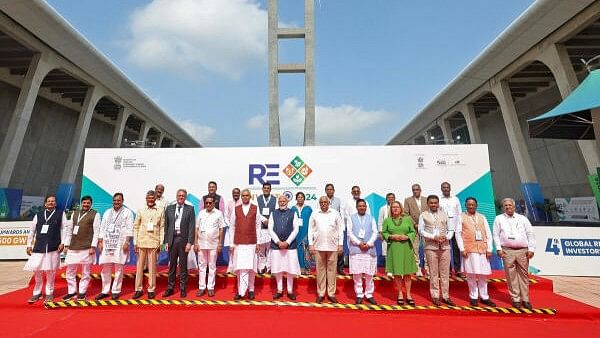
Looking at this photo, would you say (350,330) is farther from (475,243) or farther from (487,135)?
(487,135)

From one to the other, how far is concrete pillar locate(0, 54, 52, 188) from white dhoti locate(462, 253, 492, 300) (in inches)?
733

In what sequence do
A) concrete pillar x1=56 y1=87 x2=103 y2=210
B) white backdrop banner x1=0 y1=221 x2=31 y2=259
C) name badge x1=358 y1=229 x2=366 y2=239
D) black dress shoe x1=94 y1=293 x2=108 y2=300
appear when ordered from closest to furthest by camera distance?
black dress shoe x1=94 y1=293 x2=108 y2=300 → name badge x1=358 y1=229 x2=366 y2=239 → white backdrop banner x1=0 y1=221 x2=31 y2=259 → concrete pillar x1=56 y1=87 x2=103 y2=210

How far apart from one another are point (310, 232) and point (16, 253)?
9595 mm

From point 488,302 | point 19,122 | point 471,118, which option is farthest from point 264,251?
point 471,118

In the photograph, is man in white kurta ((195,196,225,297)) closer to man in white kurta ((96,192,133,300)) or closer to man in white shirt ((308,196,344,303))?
man in white kurta ((96,192,133,300))

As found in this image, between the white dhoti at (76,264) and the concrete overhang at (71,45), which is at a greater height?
the concrete overhang at (71,45)

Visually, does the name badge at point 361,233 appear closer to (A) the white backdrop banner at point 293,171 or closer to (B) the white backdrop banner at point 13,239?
(A) the white backdrop banner at point 293,171

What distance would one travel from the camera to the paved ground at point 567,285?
542cm

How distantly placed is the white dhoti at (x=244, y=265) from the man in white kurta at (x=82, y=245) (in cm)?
225

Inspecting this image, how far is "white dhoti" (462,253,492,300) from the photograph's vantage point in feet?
15.2

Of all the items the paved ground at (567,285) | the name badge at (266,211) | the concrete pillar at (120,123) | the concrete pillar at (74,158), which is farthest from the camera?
the concrete pillar at (120,123)

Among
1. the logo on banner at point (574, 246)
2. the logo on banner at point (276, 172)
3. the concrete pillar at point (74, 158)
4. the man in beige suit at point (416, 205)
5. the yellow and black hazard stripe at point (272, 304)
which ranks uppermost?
the concrete pillar at point (74, 158)

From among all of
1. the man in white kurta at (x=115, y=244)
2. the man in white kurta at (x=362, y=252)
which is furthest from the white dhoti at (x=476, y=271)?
the man in white kurta at (x=115, y=244)

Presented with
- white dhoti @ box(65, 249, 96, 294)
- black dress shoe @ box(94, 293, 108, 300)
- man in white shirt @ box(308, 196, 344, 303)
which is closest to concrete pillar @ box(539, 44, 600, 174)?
man in white shirt @ box(308, 196, 344, 303)
